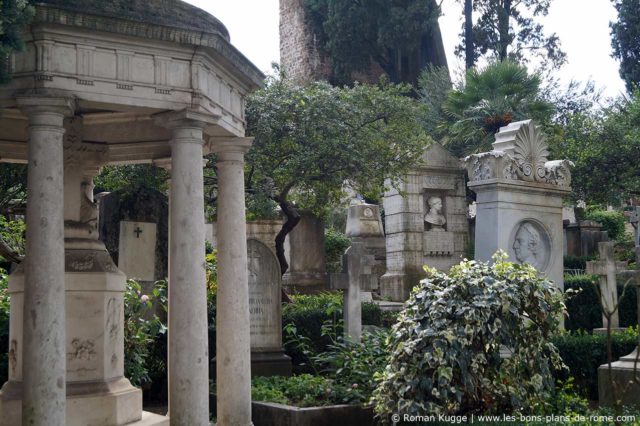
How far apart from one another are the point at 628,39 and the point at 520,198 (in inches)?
1228

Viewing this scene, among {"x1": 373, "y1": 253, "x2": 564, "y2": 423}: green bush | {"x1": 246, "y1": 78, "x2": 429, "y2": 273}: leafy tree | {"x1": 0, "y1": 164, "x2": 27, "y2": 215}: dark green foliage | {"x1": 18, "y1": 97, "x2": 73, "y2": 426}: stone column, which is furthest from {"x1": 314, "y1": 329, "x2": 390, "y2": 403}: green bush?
{"x1": 0, "y1": 164, "x2": 27, "y2": 215}: dark green foliage

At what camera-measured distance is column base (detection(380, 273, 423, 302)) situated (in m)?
22.4

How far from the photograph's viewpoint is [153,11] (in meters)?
7.63

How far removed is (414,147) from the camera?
20.6 meters

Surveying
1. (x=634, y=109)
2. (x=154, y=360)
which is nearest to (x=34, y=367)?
(x=154, y=360)

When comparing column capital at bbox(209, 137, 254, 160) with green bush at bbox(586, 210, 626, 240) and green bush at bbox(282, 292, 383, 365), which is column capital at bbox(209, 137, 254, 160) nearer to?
green bush at bbox(282, 292, 383, 365)

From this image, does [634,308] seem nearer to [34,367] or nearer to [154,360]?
[154,360]

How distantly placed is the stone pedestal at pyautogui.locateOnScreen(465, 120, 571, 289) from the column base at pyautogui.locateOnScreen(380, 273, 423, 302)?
8925 mm

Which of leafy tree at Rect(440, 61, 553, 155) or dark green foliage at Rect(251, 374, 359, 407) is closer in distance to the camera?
dark green foliage at Rect(251, 374, 359, 407)

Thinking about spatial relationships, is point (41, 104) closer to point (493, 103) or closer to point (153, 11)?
point (153, 11)

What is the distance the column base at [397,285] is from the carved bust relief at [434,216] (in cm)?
149

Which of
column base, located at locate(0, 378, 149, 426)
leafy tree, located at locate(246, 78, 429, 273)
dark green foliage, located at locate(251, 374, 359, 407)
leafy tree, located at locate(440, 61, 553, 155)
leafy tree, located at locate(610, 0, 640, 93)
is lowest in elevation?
dark green foliage, located at locate(251, 374, 359, 407)

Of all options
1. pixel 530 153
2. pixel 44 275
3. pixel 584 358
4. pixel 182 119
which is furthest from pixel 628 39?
pixel 44 275

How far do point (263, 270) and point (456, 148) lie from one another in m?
16.4
